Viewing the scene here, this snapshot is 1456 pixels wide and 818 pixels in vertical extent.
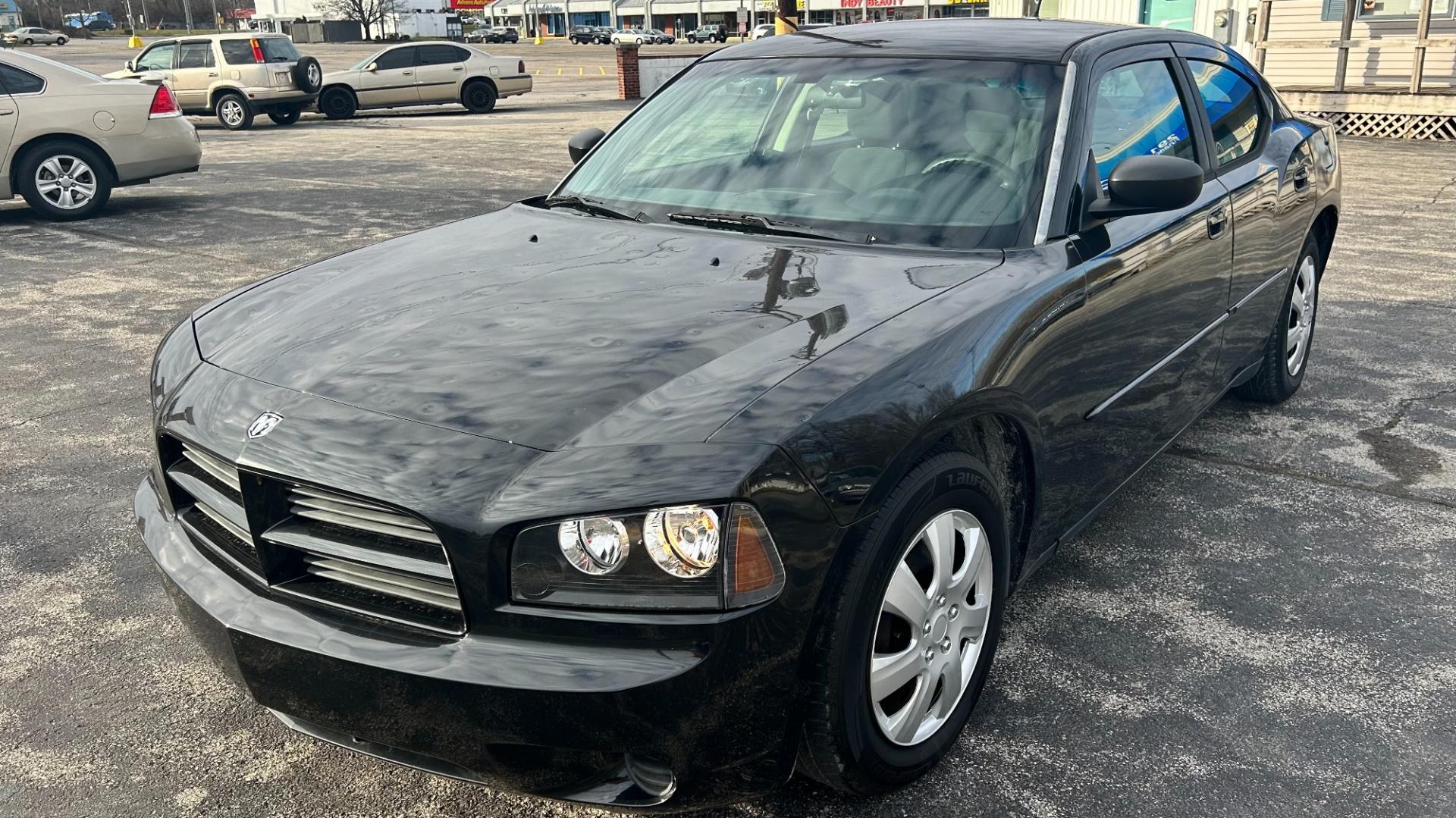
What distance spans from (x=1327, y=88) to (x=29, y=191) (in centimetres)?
1678

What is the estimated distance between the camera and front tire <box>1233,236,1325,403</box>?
4.90 meters

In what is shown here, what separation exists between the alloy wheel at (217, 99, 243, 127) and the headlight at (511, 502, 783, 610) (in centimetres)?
2229

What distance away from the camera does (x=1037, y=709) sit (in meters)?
2.87

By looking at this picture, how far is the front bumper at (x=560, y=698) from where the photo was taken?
6.41 ft

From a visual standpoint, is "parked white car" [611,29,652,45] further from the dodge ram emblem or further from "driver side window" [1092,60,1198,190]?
the dodge ram emblem

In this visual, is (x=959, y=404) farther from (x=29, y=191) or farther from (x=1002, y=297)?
(x=29, y=191)

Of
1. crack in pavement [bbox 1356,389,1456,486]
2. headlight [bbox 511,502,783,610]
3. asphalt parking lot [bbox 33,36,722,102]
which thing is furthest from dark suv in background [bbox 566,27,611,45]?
headlight [bbox 511,502,783,610]

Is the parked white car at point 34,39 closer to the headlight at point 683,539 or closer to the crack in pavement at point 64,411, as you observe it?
the crack in pavement at point 64,411

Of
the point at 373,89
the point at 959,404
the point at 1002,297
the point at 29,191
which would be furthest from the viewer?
the point at 373,89

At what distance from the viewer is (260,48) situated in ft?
71.9

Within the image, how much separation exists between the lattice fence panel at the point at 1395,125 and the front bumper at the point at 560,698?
16763 millimetres

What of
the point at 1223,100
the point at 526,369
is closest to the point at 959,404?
the point at 526,369

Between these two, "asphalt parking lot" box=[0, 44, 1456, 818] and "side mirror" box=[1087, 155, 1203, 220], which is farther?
"side mirror" box=[1087, 155, 1203, 220]

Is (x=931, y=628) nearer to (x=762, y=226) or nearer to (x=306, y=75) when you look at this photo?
(x=762, y=226)
